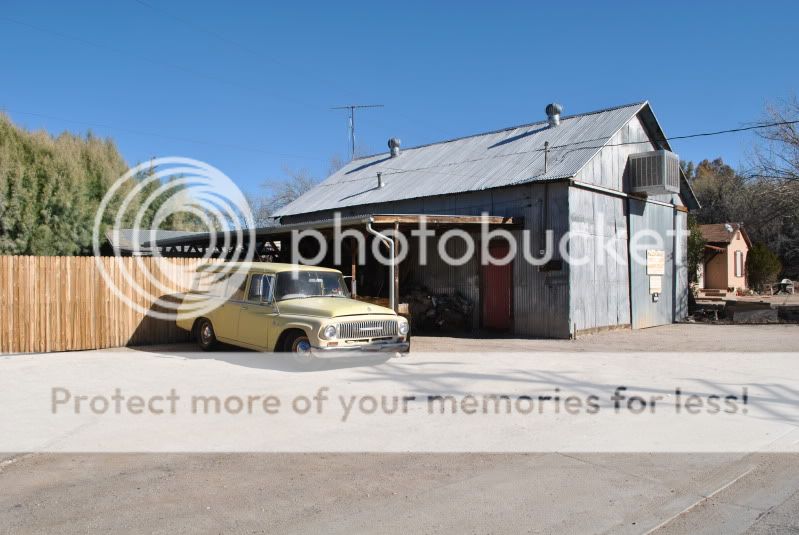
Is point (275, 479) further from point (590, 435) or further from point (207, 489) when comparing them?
point (590, 435)

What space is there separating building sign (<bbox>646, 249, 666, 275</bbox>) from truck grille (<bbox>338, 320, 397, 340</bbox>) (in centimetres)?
1183

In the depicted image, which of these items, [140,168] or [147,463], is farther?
[140,168]

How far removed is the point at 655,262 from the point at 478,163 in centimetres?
642

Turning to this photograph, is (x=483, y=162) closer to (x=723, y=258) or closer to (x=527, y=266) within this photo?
(x=527, y=266)

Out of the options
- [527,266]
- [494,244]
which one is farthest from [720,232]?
[527,266]

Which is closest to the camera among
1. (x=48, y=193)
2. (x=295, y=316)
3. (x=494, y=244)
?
(x=295, y=316)

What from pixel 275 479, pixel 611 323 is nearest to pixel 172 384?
pixel 275 479

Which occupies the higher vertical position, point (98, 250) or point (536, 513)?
point (98, 250)

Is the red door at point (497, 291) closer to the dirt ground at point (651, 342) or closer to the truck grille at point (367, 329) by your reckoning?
the dirt ground at point (651, 342)

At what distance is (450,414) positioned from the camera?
298 inches

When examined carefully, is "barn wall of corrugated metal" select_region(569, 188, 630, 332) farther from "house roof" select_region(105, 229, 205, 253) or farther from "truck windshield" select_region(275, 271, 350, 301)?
"house roof" select_region(105, 229, 205, 253)

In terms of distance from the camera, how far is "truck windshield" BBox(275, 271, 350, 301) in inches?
448

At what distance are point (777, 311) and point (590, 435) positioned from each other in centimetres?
1812

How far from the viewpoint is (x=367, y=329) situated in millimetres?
10656
